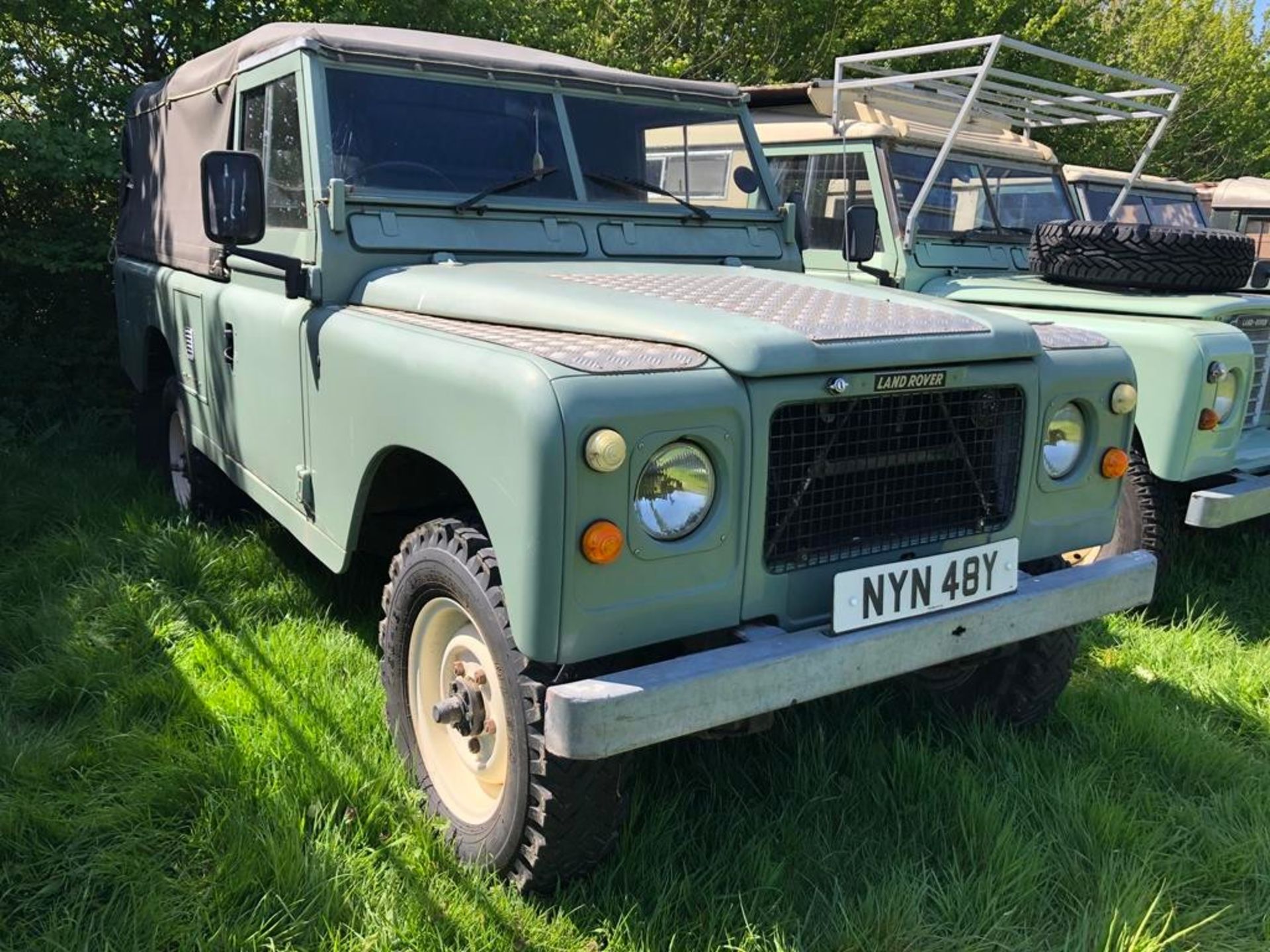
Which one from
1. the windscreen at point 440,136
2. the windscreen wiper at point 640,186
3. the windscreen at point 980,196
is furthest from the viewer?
the windscreen at point 980,196

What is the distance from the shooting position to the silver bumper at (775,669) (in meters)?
1.94

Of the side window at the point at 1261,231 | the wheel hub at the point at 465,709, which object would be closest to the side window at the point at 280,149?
the wheel hub at the point at 465,709

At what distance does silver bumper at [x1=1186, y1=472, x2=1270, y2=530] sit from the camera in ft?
12.8

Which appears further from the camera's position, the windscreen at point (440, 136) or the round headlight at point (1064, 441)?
the windscreen at point (440, 136)

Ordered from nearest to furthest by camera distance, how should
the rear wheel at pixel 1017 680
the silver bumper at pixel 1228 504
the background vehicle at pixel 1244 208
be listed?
the rear wheel at pixel 1017 680 → the silver bumper at pixel 1228 504 → the background vehicle at pixel 1244 208

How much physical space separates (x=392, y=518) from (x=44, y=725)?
1.18 metres

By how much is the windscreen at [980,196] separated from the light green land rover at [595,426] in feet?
5.83

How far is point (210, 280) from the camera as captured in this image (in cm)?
408

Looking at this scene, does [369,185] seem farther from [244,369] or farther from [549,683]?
[549,683]

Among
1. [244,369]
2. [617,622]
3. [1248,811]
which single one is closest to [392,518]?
[244,369]

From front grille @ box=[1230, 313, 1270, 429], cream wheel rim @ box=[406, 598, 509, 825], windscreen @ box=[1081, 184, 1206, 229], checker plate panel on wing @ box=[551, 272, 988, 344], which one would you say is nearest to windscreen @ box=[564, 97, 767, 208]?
checker plate panel on wing @ box=[551, 272, 988, 344]

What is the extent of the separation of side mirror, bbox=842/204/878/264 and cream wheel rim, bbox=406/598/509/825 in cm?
272

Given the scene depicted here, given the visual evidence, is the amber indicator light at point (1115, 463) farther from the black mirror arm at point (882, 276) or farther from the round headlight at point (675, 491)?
the black mirror arm at point (882, 276)

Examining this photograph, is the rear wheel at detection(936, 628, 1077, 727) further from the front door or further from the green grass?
the front door
